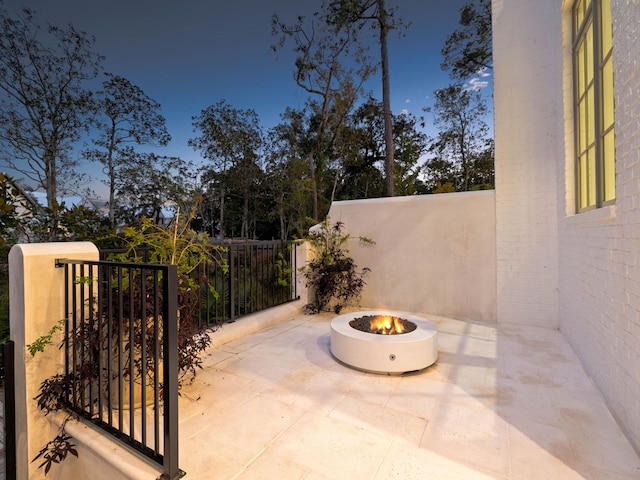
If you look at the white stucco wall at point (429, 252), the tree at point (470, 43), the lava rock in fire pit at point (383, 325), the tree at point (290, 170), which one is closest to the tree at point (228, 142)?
the tree at point (290, 170)

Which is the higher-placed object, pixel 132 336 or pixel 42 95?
pixel 42 95

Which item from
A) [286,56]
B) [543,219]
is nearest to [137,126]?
[286,56]

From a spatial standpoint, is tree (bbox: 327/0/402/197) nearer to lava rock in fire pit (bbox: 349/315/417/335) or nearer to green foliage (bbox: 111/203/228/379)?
lava rock in fire pit (bbox: 349/315/417/335)

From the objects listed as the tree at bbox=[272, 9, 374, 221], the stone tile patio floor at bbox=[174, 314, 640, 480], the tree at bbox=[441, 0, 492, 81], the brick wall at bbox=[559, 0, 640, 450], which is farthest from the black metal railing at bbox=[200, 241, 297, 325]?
the tree at bbox=[441, 0, 492, 81]

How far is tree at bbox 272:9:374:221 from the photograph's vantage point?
38.4ft

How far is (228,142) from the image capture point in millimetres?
14352

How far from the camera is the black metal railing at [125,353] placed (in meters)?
1.45

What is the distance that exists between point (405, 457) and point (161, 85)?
46.6ft

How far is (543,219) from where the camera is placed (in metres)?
4.00

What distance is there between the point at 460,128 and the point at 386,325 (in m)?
15.8

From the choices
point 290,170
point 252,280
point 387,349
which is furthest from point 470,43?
point 387,349

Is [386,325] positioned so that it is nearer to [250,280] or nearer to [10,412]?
[250,280]

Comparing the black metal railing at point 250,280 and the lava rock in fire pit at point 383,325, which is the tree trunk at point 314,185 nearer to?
the black metal railing at point 250,280

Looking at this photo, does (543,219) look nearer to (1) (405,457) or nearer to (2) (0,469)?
(1) (405,457)
